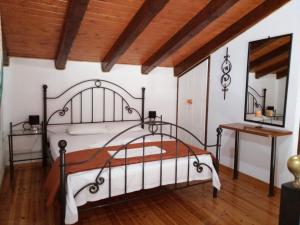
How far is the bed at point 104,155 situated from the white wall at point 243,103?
878 mm

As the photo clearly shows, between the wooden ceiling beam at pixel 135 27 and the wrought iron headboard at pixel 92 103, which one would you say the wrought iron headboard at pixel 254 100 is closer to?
the wooden ceiling beam at pixel 135 27

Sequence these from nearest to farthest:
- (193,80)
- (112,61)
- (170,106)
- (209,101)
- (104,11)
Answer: (104,11)
(112,61)
(209,101)
(193,80)
(170,106)

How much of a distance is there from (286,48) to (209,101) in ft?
5.40

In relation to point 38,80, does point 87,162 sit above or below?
below

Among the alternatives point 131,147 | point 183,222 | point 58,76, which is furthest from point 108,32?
point 183,222

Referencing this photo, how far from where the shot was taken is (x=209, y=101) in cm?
457

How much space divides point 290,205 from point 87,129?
3.29 metres

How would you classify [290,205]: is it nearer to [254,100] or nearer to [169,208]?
[169,208]

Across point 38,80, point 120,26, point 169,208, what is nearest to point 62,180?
point 169,208

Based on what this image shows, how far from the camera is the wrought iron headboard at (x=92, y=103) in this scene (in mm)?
4246

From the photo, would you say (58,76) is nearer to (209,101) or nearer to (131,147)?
(131,147)

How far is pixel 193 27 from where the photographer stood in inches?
133

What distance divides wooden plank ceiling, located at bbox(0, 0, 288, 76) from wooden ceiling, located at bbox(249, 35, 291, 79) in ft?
1.23

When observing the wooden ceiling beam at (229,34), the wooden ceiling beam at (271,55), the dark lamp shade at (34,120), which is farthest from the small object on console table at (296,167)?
the dark lamp shade at (34,120)
